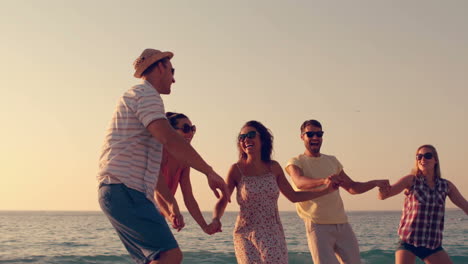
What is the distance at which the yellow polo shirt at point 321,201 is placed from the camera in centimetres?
720

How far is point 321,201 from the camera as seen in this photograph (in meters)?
7.25

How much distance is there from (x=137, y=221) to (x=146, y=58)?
4.02ft

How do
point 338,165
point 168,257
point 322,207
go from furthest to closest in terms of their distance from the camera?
point 338,165, point 322,207, point 168,257

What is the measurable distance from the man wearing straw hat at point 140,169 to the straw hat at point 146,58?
0.62ft

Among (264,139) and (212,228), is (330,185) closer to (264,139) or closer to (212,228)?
(264,139)

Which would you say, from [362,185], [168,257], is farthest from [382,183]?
[168,257]

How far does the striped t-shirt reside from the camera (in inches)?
154

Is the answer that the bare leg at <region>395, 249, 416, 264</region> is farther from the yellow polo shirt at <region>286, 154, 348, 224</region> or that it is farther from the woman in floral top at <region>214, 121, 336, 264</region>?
the woman in floral top at <region>214, 121, 336, 264</region>

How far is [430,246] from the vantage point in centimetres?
725

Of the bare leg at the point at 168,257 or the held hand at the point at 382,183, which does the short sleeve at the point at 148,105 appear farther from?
the held hand at the point at 382,183

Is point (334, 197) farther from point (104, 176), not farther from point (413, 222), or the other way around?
point (104, 176)

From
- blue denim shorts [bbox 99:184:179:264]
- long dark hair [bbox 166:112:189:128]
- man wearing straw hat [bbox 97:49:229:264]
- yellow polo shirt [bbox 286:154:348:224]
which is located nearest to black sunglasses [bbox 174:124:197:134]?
long dark hair [bbox 166:112:189:128]

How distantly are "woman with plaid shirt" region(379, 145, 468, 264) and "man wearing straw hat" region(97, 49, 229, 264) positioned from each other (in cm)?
388

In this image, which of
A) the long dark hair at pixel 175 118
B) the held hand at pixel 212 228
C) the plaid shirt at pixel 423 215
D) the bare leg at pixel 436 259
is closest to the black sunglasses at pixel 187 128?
the long dark hair at pixel 175 118
